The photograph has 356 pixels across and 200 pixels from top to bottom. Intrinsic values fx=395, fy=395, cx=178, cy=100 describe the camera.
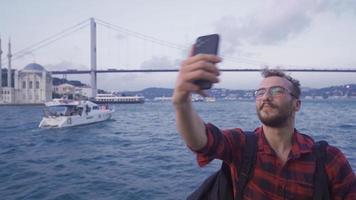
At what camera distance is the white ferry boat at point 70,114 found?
22.4 meters

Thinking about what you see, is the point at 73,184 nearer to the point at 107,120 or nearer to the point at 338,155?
the point at 338,155

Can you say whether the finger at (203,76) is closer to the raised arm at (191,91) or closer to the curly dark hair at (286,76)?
the raised arm at (191,91)

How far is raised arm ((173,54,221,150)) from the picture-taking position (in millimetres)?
1312

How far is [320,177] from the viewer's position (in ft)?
6.04

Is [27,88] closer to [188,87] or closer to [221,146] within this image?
[221,146]

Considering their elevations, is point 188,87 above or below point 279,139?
above

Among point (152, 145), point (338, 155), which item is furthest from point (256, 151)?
point (152, 145)

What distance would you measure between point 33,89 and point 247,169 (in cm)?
8893

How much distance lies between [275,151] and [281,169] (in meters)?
0.10

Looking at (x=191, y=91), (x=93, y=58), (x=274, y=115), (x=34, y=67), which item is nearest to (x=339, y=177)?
(x=274, y=115)

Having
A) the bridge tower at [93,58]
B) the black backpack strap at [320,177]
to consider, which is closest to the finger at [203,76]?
the black backpack strap at [320,177]

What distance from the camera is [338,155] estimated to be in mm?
1922

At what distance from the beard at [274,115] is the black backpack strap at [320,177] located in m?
0.21

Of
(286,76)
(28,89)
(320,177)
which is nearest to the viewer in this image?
(320,177)
